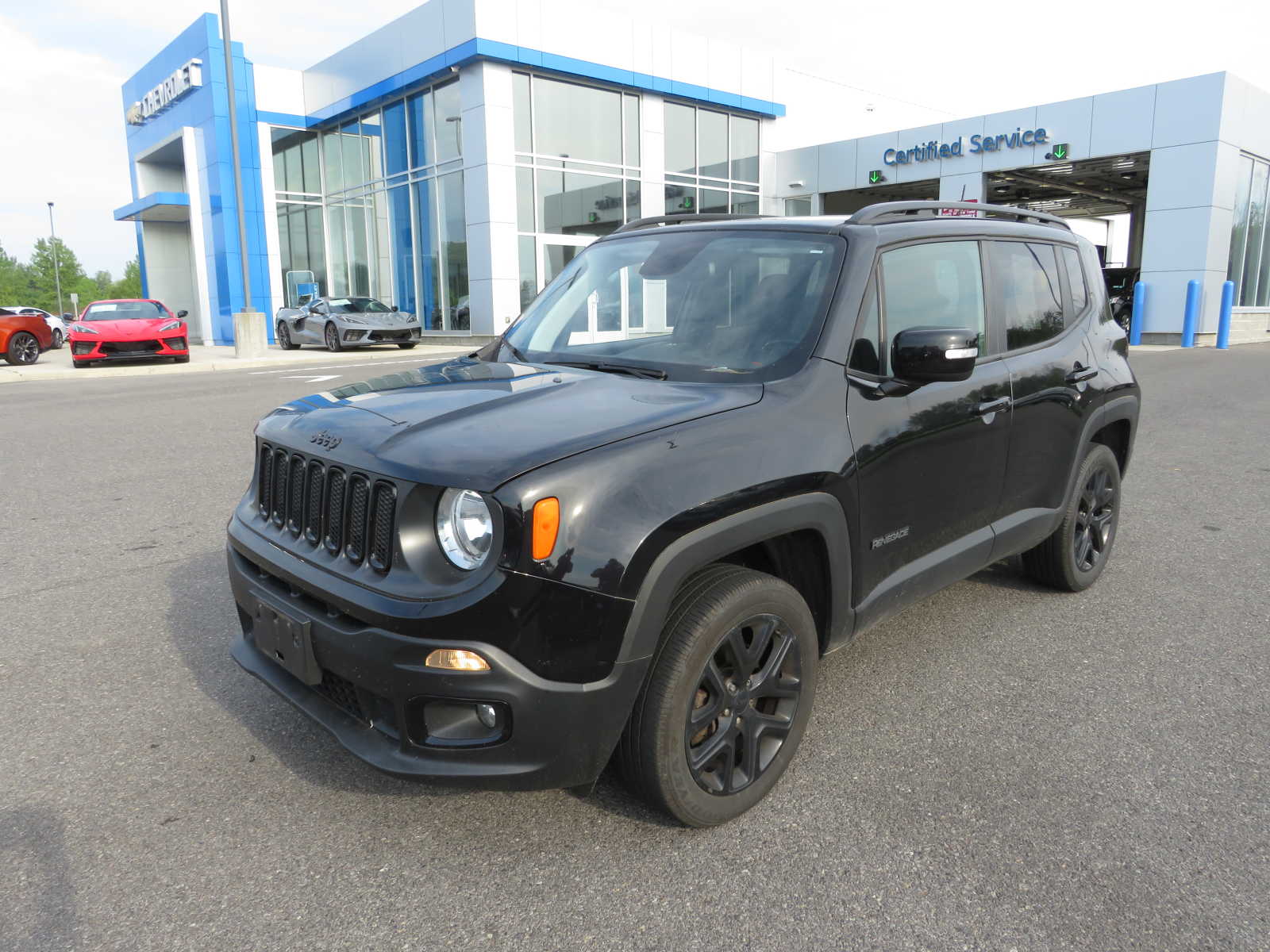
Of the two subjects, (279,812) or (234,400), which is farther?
(234,400)

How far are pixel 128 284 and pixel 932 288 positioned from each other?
159m

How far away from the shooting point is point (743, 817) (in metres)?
2.66

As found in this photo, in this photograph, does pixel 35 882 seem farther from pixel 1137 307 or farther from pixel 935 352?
pixel 1137 307

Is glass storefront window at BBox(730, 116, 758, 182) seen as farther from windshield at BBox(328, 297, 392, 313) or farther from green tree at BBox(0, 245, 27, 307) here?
green tree at BBox(0, 245, 27, 307)

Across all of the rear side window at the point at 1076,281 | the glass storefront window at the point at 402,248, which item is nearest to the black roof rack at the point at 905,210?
the rear side window at the point at 1076,281

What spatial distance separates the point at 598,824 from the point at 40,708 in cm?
219

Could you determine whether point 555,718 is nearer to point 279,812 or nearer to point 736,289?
point 279,812

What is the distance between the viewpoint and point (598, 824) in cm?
260

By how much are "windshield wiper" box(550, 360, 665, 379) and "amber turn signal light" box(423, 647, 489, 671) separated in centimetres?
120

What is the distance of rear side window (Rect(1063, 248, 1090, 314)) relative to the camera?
14.1 feet

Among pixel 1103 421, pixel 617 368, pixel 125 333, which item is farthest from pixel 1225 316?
pixel 125 333

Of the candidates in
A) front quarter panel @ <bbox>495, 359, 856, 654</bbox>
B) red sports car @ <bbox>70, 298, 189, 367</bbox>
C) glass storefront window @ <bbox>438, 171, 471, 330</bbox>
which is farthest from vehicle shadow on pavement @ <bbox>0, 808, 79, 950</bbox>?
glass storefront window @ <bbox>438, 171, 471, 330</bbox>

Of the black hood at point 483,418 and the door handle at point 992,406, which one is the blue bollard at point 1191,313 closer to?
the door handle at point 992,406

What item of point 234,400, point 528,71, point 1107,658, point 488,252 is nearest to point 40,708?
point 1107,658
